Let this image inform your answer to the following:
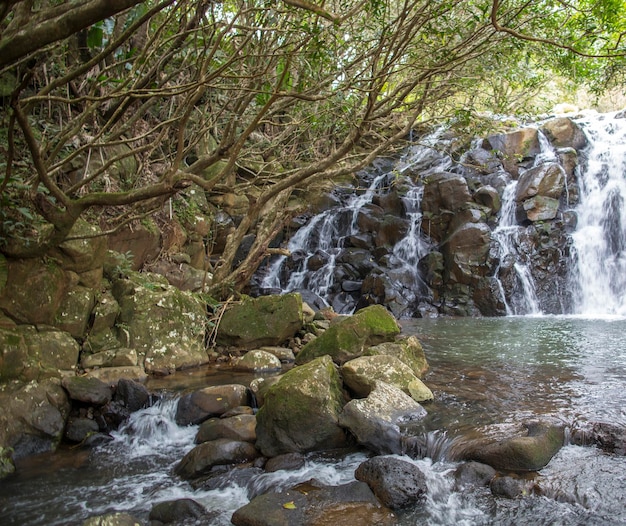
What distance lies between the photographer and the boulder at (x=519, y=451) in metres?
4.11

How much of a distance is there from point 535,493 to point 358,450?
162 cm

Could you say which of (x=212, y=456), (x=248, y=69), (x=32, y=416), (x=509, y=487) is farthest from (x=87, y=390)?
(x=248, y=69)

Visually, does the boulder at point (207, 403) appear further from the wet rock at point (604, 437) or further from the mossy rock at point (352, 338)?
the wet rock at point (604, 437)

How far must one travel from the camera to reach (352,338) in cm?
727

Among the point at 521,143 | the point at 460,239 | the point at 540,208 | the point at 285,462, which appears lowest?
the point at 285,462

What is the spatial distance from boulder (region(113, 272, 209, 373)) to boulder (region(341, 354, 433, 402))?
3.14 metres

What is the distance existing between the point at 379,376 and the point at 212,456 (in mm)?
2134

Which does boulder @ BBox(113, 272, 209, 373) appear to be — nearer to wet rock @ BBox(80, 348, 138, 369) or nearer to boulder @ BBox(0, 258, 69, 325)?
wet rock @ BBox(80, 348, 138, 369)

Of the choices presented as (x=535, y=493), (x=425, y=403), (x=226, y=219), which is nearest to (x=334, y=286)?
(x=226, y=219)

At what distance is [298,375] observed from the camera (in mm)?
5207

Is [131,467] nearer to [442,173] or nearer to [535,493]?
[535,493]

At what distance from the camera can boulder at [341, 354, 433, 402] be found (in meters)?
5.67

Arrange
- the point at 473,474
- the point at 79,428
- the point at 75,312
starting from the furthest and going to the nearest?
the point at 75,312, the point at 79,428, the point at 473,474

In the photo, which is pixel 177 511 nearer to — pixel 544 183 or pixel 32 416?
pixel 32 416
